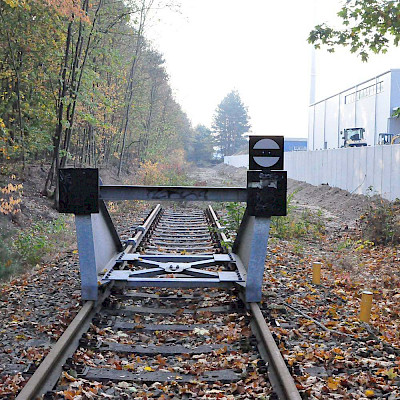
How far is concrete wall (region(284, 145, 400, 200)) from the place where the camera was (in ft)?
55.3

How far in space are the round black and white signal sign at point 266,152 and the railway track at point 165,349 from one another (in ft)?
4.83

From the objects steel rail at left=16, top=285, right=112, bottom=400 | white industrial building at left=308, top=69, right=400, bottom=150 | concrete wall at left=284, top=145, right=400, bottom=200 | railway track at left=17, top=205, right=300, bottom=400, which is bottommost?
railway track at left=17, top=205, right=300, bottom=400

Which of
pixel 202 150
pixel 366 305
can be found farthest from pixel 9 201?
pixel 202 150

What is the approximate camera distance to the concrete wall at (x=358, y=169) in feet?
55.3

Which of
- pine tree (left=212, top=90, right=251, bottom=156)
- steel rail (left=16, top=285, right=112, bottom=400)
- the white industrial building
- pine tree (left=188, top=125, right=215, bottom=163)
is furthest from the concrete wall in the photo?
pine tree (left=212, top=90, right=251, bottom=156)

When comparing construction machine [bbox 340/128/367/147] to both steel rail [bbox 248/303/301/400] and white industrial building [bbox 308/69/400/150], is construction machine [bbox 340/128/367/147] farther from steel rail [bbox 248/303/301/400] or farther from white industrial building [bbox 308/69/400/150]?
steel rail [bbox 248/303/301/400]

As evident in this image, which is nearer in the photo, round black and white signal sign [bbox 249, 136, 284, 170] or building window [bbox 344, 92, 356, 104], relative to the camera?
round black and white signal sign [bbox 249, 136, 284, 170]

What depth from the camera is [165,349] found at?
462cm

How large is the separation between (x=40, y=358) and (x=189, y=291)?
109 inches

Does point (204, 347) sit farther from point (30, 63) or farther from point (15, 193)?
point (30, 63)

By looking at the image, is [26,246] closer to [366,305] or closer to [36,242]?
[36,242]

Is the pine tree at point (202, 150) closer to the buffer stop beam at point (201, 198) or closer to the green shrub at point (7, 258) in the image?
the green shrub at point (7, 258)

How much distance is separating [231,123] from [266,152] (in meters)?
118

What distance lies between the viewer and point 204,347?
462 cm
